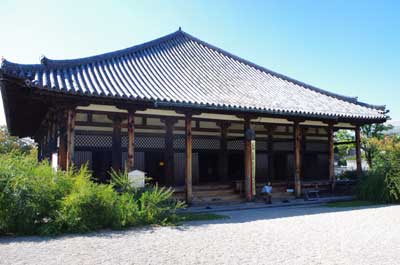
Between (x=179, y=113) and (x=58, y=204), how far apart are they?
518 cm

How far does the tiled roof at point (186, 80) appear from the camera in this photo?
9836mm

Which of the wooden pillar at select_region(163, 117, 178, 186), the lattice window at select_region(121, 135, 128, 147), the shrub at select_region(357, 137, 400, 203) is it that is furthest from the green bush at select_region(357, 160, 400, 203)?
the lattice window at select_region(121, 135, 128, 147)

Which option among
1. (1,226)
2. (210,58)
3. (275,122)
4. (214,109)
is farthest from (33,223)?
(210,58)

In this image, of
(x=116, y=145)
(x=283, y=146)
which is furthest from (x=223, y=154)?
(x=116, y=145)

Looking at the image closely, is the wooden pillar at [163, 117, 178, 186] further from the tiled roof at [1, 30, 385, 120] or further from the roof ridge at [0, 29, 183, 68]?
the roof ridge at [0, 29, 183, 68]

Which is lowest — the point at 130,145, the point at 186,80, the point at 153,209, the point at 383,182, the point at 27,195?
the point at 153,209

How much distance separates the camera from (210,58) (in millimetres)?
16812

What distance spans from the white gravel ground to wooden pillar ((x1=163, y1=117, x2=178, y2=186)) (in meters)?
4.34

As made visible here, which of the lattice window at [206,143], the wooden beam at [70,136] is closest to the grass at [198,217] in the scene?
the wooden beam at [70,136]

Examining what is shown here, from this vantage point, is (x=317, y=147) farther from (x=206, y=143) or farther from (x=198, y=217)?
(x=198, y=217)

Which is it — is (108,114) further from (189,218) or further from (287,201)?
(287,201)

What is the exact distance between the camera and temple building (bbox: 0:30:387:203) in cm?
996

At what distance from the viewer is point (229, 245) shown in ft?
20.0

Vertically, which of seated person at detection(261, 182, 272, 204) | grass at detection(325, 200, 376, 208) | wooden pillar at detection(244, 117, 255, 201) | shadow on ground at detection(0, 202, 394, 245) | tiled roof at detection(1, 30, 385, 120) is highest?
tiled roof at detection(1, 30, 385, 120)
